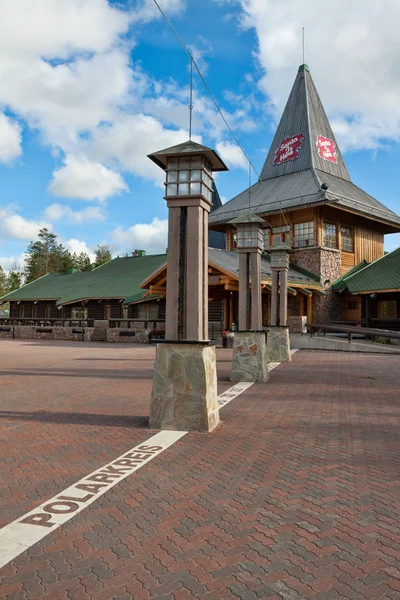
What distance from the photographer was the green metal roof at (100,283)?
1283 inches

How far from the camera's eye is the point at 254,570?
2.81 meters

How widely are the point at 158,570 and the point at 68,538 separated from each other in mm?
744

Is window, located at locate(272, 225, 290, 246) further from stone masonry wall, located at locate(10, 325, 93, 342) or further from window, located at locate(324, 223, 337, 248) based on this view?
stone masonry wall, located at locate(10, 325, 93, 342)

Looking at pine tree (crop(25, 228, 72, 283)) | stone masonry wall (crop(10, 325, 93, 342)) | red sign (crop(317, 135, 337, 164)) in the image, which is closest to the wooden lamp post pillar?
stone masonry wall (crop(10, 325, 93, 342))

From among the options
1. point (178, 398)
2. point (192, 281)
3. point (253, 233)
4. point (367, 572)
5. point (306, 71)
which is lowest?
point (367, 572)

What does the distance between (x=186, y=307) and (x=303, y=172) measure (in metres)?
24.8

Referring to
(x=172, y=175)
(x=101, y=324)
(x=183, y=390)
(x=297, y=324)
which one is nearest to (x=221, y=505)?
(x=183, y=390)

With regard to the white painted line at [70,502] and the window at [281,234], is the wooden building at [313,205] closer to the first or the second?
the window at [281,234]

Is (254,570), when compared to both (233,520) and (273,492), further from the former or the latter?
(273,492)

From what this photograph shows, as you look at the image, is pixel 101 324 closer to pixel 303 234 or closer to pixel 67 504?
pixel 303 234

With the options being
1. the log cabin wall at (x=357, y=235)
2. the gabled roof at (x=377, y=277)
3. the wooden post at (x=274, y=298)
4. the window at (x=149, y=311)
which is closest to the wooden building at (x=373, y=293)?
the gabled roof at (x=377, y=277)

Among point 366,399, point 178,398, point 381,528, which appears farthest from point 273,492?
point 366,399

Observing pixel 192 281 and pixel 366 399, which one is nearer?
pixel 192 281

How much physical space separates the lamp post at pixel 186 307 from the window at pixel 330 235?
833 inches
